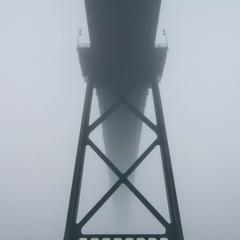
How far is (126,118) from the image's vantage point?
8.15 m

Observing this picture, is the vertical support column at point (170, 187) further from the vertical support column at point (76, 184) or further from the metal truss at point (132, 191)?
the vertical support column at point (76, 184)

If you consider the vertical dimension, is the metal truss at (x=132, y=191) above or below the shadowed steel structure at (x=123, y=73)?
below

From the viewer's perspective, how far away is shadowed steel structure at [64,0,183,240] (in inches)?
151

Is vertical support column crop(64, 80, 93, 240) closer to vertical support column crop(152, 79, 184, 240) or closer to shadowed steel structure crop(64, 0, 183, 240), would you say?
shadowed steel structure crop(64, 0, 183, 240)

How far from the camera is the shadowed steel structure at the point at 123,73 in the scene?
3838mm

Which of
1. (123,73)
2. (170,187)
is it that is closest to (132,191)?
(170,187)

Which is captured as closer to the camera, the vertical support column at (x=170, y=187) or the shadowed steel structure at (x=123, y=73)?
the vertical support column at (x=170, y=187)

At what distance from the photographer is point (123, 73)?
570 cm

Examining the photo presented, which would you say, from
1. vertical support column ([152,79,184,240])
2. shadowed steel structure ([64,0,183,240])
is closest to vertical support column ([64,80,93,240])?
shadowed steel structure ([64,0,183,240])

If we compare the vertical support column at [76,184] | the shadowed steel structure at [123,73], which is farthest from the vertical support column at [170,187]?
the vertical support column at [76,184]

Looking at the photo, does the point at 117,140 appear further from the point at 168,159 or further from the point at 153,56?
the point at 168,159

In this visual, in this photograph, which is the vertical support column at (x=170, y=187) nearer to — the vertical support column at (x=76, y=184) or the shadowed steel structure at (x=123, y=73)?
the shadowed steel structure at (x=123, y=73)

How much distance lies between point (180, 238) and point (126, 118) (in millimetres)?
4806

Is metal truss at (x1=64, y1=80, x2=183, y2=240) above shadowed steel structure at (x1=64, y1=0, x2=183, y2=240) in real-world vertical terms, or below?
below
